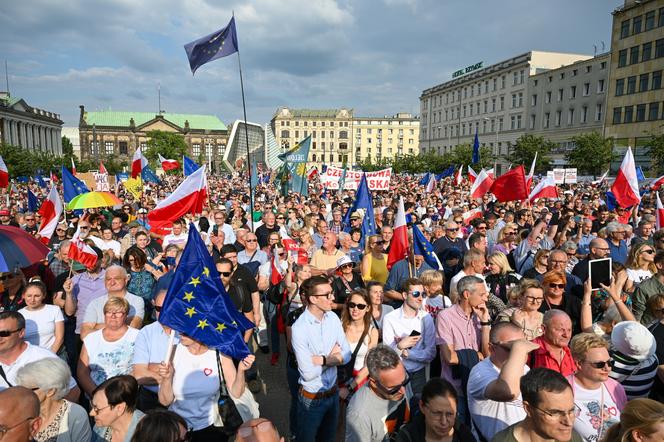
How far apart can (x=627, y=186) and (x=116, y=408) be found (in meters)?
10.9

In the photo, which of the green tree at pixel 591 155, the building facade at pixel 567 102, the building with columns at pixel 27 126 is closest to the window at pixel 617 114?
the building facade at pixel 567 102

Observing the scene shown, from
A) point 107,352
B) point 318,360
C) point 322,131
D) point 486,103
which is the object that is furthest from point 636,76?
point 322,131

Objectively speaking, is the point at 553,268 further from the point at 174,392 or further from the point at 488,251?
the point at 174,392

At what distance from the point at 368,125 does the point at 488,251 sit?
12051 centimetres

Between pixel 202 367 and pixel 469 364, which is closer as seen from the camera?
pixel 202 367

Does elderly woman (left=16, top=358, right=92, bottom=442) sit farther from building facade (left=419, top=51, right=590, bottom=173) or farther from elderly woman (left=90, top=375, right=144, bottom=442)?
building facade (left=419, top=51, right=590, bottom=173)

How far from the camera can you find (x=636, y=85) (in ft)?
133

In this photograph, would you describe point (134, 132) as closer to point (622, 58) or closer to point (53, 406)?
point (622, 58)

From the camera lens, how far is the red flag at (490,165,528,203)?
1023 centimetres

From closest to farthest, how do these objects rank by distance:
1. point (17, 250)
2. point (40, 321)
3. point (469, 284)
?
1. point (469, 284)
2. point (40, 321)
3. point (17, 250)

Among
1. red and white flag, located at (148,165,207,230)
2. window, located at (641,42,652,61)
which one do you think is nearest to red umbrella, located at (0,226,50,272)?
red and white flag, located at (148,165,207,230)

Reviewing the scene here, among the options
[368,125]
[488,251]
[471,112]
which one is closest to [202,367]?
[488,251]

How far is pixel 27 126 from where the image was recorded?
81938 millimetres

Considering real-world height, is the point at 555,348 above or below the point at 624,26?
below
